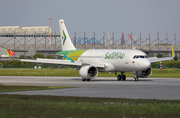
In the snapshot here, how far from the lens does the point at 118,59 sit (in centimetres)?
4569

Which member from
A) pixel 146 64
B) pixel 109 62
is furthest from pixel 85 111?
pixel 109 62

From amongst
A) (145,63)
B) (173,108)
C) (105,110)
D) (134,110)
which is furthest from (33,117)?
(145,63)

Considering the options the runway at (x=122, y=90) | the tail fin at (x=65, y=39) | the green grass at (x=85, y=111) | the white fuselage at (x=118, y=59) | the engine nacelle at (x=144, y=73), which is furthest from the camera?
the tail fin at (x=65, y=39)

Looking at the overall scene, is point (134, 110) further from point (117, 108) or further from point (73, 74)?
point (73, 74)

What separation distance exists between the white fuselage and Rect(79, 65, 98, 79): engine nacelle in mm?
2298

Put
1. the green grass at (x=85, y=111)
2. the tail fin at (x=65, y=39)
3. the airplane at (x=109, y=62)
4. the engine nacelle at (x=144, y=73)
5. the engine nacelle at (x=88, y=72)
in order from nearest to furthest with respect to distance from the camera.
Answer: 1. the green grass at (x=85, y=111)
2. the airplane at (x=109, y=62)
3. the engine nacelle at (x=88, y=72)
4. the engine nacelle at (x=144, y=73)
5. the tail fin at (x=65, y=39)

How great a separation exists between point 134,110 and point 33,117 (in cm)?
476

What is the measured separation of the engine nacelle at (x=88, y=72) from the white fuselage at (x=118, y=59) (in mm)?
2298

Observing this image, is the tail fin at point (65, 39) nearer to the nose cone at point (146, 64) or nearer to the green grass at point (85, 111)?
the nose cone at point (146, 64)

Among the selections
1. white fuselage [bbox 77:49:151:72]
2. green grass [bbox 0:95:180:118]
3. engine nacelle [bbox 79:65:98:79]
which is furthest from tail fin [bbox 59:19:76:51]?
green grass [bbox 0:95:180:118]

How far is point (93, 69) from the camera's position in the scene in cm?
4591

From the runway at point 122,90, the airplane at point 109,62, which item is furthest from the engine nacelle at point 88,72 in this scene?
the runway at point 122,90

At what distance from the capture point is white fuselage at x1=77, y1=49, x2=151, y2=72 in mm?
43322

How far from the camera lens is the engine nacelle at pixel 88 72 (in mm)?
44000
